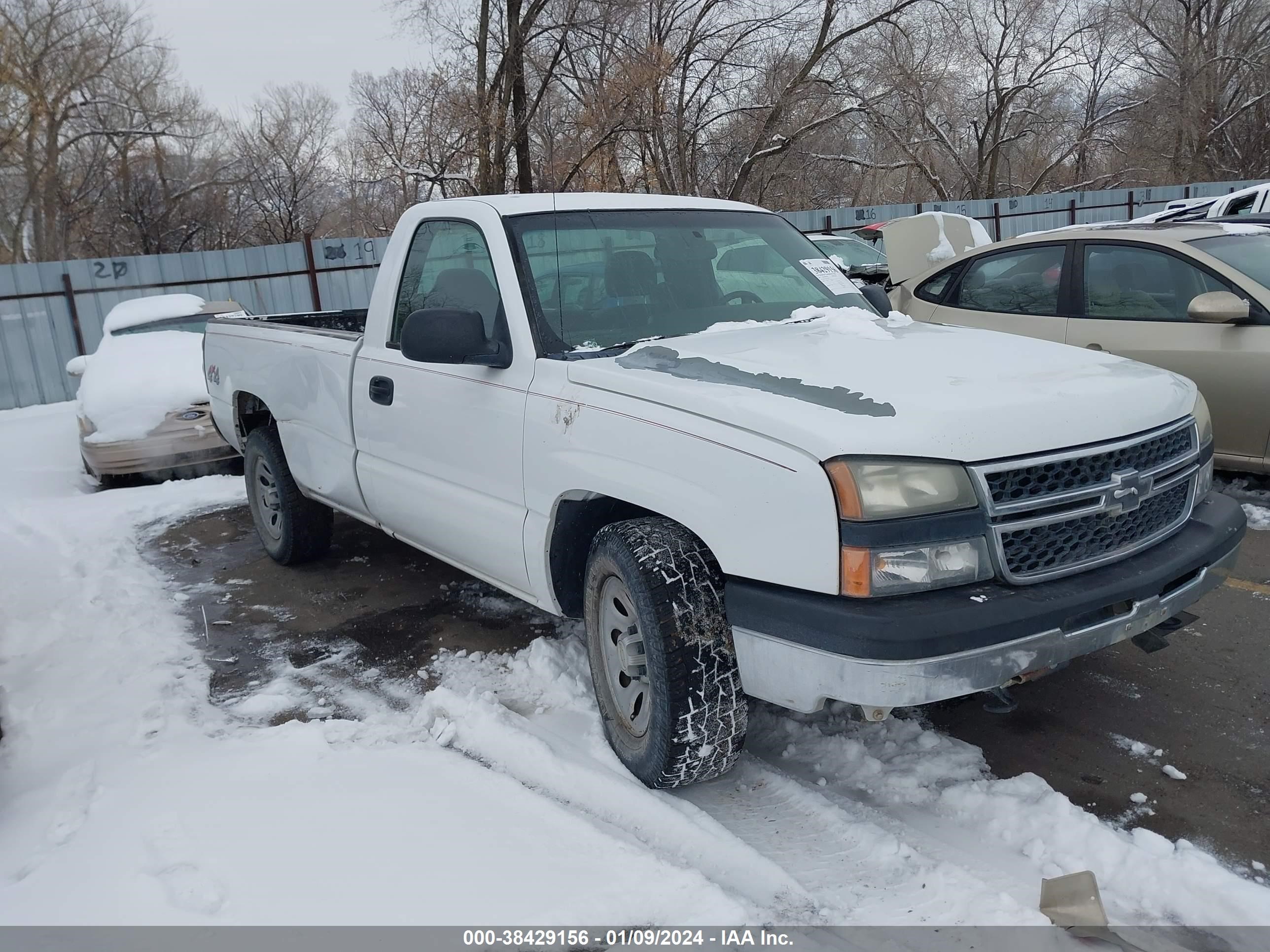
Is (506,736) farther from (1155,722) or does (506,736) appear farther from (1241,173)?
(1241,173)

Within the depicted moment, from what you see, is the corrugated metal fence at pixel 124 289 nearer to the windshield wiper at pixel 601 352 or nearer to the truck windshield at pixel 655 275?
the truck windshield at pixel 655 275

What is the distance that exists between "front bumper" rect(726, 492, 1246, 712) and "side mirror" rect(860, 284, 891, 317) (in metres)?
1.74

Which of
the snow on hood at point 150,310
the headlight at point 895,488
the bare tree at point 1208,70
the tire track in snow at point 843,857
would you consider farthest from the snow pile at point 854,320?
the bare tree at point 1208,70

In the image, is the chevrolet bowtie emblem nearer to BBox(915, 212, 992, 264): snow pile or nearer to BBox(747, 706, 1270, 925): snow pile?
BBox(747, 706, 1270, 925): snow pile

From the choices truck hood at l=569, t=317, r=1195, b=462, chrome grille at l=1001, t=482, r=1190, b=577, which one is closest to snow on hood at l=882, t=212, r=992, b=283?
truck hood at l=569, t=317, r=1195, b=462

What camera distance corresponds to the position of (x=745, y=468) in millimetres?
2609

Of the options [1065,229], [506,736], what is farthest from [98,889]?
[1065,229]

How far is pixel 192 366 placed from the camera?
8.85 metres

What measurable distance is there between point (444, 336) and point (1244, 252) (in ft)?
16.4

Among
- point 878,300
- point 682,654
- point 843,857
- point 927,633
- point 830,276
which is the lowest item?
point 843,857

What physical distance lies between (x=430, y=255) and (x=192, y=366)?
219 inches

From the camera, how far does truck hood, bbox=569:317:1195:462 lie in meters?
2.54

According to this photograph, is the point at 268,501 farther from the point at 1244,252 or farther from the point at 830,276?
the point at 1244,252

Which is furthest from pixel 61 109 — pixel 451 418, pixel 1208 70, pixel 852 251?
pixel 1208 70
